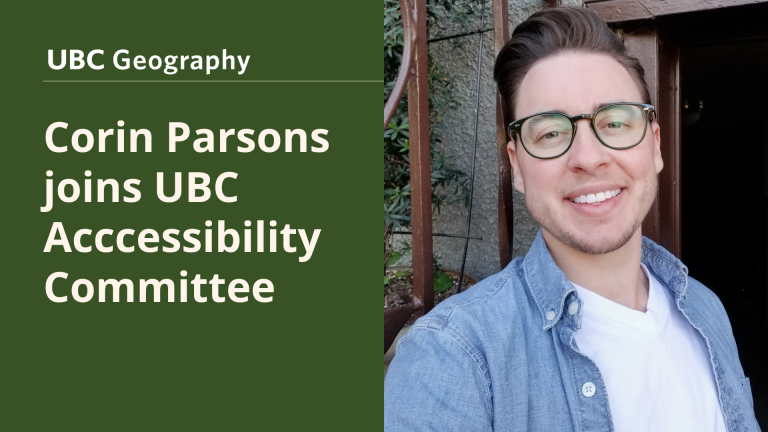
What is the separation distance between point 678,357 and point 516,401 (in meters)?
0.47

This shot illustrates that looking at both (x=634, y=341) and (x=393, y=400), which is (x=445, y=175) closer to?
(x=634, y=341)

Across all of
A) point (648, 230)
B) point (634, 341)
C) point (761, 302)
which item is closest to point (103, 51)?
point (634, 341)

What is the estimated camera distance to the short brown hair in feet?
5.08

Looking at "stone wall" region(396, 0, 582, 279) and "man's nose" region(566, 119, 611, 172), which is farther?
"stone wall" region(396, 0, 582, 279)

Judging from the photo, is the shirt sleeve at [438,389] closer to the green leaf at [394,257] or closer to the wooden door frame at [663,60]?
the wooden door frame at [663,60]

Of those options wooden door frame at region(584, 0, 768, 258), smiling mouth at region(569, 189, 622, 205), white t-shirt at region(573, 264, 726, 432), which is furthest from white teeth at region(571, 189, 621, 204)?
wooden door frame at region(584, 0, 768, 258)

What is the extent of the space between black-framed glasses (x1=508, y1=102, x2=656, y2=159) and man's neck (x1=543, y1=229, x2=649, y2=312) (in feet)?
0.79

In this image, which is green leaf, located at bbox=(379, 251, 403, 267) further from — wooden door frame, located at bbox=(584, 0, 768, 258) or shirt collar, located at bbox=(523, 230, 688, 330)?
shirt collar, located at bbox=(523, 230, 688, 330)

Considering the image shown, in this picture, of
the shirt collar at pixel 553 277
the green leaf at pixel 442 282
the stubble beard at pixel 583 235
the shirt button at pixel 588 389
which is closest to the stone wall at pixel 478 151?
the green leaf at pixel 442 282

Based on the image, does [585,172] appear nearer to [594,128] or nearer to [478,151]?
[594,128]

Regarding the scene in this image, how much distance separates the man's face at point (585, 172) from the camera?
1.39m

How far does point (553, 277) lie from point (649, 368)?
0.29 m

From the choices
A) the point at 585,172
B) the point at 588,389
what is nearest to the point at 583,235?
the point at 585,172

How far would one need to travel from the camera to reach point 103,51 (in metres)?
1.36
